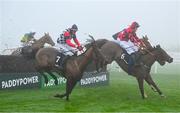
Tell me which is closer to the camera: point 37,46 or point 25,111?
point 25,111

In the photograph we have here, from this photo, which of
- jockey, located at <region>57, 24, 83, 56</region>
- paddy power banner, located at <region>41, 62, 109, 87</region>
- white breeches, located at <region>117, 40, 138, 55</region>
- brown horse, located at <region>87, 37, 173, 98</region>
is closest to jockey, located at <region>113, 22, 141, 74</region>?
white breeches, located at <region>117, 40, 138, 55</region>

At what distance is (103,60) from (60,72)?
134 centimetres

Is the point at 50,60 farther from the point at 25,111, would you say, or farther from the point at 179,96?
the point at 179,96

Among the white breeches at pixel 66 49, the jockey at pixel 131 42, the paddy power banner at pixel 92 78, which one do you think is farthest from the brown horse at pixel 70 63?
the paddy power banner at pixel 92 78

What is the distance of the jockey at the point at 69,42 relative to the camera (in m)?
12.4

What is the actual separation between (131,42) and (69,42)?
2415 millimetres

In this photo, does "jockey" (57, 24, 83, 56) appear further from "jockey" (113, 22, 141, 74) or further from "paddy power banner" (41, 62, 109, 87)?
"paddy power banner" (41, 62, 109, 87)

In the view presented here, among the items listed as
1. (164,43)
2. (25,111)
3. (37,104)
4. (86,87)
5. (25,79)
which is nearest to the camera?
(25,111)

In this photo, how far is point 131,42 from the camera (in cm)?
1386

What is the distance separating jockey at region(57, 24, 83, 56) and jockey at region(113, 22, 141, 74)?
200 centimetres

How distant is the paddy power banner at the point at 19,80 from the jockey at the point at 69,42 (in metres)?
2.50

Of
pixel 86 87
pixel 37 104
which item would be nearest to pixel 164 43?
pixel 86 87

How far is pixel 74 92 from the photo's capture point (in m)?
14.3

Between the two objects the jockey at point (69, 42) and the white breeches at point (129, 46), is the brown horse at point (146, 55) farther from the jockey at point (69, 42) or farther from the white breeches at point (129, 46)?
the jockey at point (69, 42)
